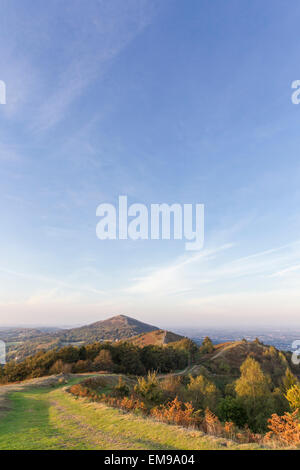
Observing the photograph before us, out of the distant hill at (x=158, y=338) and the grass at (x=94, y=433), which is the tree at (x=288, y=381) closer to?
the grass at (x=94, y=433)

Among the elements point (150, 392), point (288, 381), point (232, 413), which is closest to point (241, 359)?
point (288, 381)

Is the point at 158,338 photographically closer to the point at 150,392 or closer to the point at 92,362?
the point at 92,362

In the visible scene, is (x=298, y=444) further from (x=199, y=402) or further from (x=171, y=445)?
(x=199, y=402)

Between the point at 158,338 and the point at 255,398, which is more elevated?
the point at 255,398

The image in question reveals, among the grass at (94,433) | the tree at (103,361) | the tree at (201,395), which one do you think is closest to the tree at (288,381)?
the tree at (201,395)

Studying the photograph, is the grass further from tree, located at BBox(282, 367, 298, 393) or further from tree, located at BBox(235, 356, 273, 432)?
tree, located at BBox(282, 367, 298, 393)

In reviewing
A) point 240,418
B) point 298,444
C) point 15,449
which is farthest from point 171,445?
point 240,418

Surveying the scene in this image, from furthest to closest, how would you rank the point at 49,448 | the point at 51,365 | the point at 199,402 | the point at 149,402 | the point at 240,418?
the point at 51,365, the point at 199,402, the point at 240,418, the point at 149,402, the point at 49,448

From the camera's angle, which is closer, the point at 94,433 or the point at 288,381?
the point at 94,433
